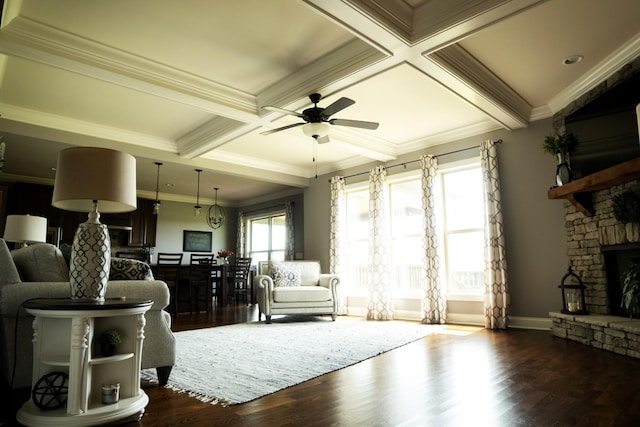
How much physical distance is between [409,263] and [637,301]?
3490mm

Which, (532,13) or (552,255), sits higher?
(532,13)

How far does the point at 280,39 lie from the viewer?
3.44 metres

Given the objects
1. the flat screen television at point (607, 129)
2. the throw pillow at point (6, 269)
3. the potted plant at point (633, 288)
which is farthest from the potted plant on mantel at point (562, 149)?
the throw pillow at point (6, 269)

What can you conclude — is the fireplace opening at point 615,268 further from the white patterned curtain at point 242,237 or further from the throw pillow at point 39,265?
the white patterned curtain at point 242,237

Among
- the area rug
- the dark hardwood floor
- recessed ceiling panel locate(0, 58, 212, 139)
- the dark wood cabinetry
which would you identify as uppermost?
recessed ceiling panel locate(0, 58, 212, 139)

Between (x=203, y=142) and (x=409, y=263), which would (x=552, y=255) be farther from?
(x=203, y=142)

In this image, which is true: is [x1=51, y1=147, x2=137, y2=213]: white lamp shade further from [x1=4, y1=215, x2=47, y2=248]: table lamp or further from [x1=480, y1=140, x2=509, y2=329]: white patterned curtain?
[x1=480, y1=140, x2=509, y2=329]: white patterned curtain

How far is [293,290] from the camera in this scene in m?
5.93

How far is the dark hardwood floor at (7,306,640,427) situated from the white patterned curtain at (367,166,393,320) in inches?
107

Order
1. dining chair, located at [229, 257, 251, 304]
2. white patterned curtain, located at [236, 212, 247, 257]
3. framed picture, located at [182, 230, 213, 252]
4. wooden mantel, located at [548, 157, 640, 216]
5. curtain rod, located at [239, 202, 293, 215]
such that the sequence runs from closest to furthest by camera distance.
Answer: wooden mantel, located at [548, 157, 640, 216] → dining chair, located at [229, 257, 251, 304] → curtain rod, located at [239, 202, 293, 215] → framed picture, located at [182, 230, 213, 252] → white patterned curtain, located at [236, 212, 247, 257]

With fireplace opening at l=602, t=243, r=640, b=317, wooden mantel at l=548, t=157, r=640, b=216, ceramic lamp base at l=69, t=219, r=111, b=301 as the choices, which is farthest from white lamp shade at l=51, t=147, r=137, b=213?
fireplace opening at l=602, t=243, r=640, b=317

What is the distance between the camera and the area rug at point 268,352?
2.63m

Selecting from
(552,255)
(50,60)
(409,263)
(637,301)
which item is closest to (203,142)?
(50,60)

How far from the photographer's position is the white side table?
1.84 m
